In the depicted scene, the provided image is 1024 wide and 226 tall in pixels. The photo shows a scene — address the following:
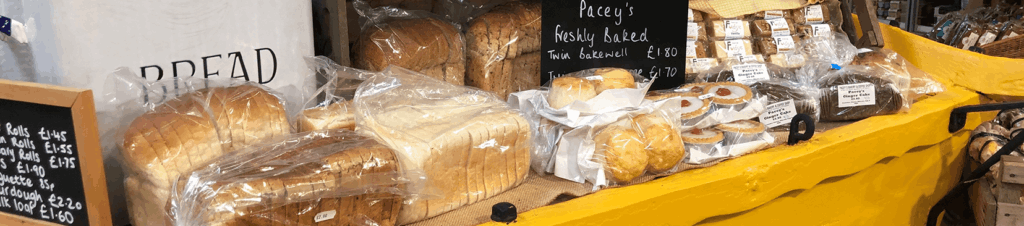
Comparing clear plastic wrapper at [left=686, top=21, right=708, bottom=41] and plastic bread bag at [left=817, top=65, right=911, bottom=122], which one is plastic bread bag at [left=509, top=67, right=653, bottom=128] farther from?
plastic bread bag at [left=817, top=65, right=911, bottom=122]

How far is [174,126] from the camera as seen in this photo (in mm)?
1291

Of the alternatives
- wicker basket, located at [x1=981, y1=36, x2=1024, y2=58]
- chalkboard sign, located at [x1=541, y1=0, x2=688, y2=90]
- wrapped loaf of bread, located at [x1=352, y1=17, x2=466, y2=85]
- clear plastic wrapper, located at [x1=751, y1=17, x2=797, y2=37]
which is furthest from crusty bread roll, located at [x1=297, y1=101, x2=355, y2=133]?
wicker basket, located at [x1=981, y1=36, x2=1024, y2=58]

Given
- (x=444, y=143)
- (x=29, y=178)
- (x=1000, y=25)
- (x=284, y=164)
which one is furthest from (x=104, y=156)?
(x=1000, y=25)

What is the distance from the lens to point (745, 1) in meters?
2.72

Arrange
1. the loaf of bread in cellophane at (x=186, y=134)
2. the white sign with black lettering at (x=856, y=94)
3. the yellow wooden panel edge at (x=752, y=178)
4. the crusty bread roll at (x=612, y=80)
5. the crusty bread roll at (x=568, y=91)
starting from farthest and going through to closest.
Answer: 1. the white sign with black lettering at (x=856, y=94)
2. the crusty bread roll at (x=612, y=80)
3. the crusty bread roll at (x=568, y=91)
4. the yellow wooden panel edge at (x=752, y=178)
5. the loaf of bread in cellophane at (x=186, y=134)

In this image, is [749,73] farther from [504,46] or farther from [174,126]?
[174,126]

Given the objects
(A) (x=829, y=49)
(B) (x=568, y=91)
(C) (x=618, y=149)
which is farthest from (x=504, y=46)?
(A) (x=829, y=49)

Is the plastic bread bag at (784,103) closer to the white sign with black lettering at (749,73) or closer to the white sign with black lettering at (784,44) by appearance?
the white sign with black lettering at (749,73)

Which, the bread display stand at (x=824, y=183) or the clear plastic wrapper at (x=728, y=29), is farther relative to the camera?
the clear plastic wrapper at (x=728, y=29)

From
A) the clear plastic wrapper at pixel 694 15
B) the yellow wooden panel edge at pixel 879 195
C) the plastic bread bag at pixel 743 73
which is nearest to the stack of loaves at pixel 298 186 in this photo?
the yellow wooden panel edge at pixel 879 195

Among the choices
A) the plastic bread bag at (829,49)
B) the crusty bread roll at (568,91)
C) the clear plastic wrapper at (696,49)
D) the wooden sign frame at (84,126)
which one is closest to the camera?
the wooden sign frame at (84,126)

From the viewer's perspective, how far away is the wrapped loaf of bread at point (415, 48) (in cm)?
179

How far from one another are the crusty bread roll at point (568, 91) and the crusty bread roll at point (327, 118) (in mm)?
561

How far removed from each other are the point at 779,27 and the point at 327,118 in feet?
6.29
